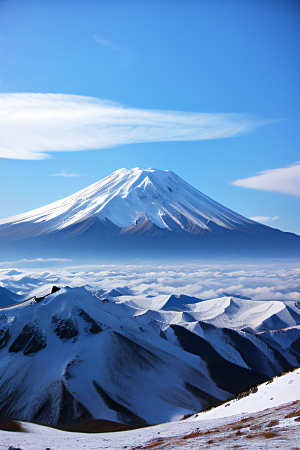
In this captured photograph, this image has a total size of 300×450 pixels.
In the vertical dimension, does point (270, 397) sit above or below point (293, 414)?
below

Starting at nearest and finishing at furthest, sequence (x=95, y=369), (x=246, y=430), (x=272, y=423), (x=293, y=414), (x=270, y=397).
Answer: (x=272, y=423) → (x=293, y=414) → (x=246, y=430) → (x=270, y=397) → (x=95, y=369)

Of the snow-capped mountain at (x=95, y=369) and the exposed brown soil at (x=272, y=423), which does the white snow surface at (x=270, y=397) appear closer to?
the exposed brown soil at (x=272, y=423)

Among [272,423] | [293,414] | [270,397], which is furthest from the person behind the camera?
[270,397]

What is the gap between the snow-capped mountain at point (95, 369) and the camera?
39312 mm

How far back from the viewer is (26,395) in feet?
136

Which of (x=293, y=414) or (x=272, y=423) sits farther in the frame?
(x=293, y=414)

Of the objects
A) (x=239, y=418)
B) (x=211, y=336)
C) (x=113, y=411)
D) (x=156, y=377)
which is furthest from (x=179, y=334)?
(x=239, y=418)

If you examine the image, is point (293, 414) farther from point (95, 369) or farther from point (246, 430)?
point (95, 369)

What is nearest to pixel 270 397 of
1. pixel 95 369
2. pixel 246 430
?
pixel 246 430

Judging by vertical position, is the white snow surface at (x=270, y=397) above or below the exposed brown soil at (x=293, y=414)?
below

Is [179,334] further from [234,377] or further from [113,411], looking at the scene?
[113,411]

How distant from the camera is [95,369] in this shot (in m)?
45.2

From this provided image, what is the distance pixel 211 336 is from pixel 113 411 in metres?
47.3

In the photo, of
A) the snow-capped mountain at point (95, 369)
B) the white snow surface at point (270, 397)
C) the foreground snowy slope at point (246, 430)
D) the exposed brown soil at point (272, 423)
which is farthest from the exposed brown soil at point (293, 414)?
the snow-capped mountain at point (95, 369)
